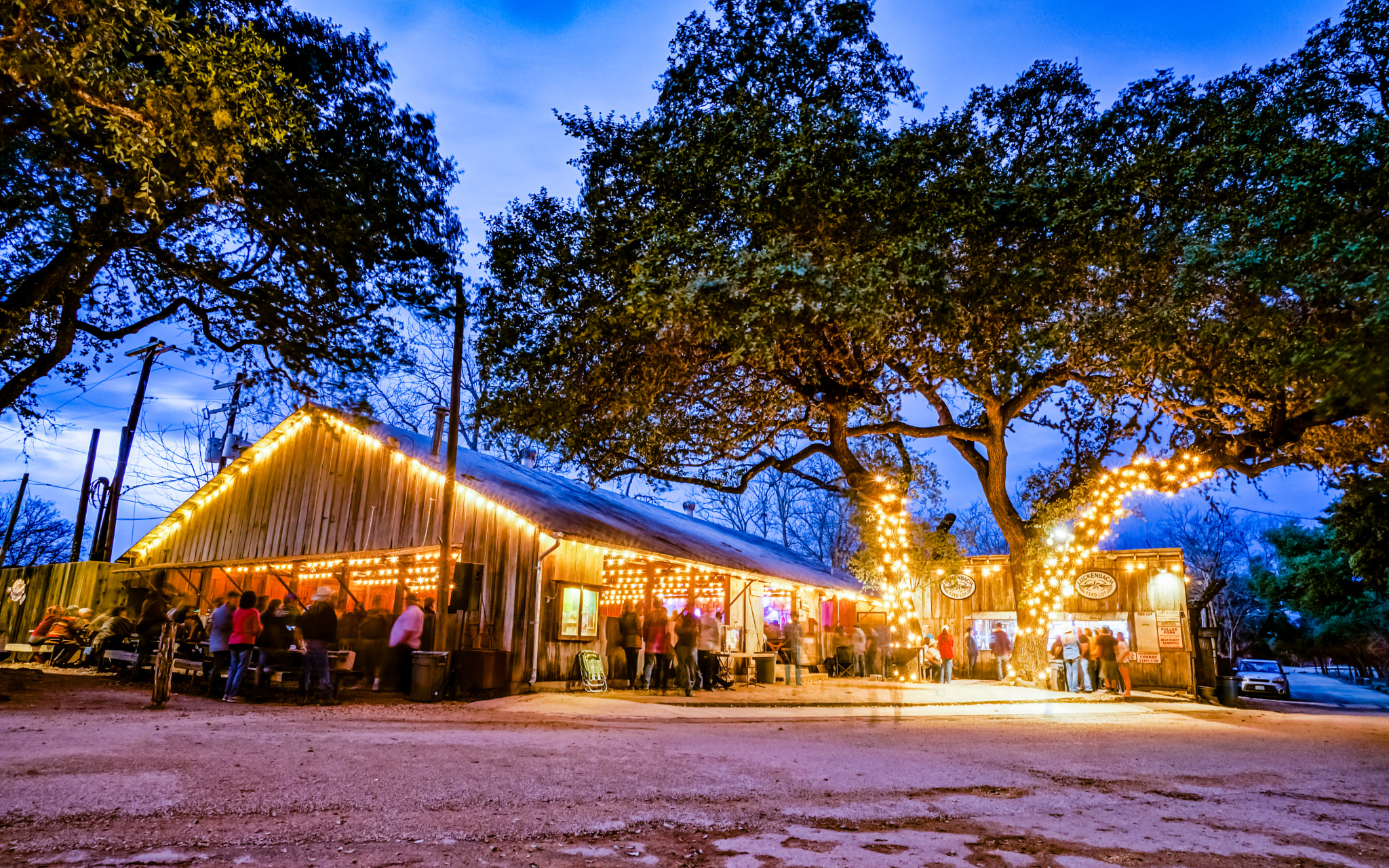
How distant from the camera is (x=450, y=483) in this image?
13.1 meters

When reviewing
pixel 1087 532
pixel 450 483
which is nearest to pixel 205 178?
pixel 450 483

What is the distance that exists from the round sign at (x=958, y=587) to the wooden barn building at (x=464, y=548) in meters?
3.68

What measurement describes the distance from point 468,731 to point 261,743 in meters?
2.26

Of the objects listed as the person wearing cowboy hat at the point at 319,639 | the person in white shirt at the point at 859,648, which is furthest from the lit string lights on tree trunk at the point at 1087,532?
the person wearing cowboy hat at the point at 319,639

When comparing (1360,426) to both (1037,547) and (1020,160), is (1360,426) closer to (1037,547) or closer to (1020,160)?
(1037,547)

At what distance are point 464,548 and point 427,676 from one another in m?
2.84

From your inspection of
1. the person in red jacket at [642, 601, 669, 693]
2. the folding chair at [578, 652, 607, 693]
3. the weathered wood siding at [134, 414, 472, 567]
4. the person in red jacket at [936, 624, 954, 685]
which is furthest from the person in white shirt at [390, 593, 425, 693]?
the person in red jacket at [936, 624, 954, 685]

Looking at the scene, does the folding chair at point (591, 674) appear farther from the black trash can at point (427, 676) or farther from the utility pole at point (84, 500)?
the utility pole at point (84, 500)

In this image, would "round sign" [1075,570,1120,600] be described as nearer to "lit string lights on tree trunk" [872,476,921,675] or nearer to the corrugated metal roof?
"lit string lights on tree trunk" [872,476,921,675]

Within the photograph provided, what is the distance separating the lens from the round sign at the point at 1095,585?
71.2 ft

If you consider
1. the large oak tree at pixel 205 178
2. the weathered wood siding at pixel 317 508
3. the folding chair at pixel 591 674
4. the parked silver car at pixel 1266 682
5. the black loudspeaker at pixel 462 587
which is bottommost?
the parked silver car at pixel 1266 682

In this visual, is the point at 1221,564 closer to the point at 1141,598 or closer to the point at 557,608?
the point at 1141,598

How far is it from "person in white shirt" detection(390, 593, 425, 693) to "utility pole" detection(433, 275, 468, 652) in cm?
39

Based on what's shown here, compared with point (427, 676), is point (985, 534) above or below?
above
